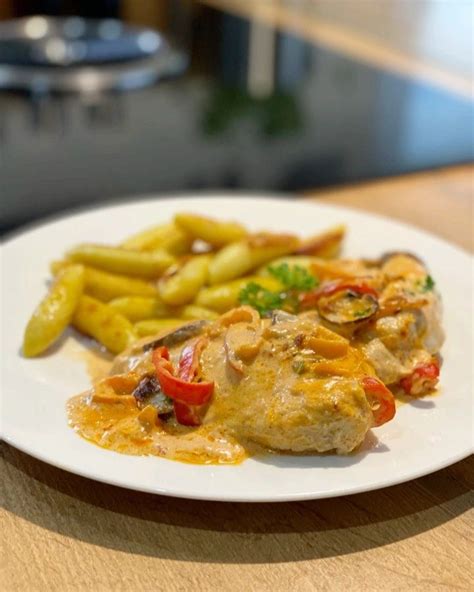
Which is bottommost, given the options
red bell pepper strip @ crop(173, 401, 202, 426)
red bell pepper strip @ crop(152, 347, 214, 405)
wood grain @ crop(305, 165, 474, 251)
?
wood grain @ crop(305, 165, 474, 251)

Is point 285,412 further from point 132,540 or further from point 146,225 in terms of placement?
point 146,225

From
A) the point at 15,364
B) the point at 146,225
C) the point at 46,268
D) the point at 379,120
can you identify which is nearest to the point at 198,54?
the point at 379,120

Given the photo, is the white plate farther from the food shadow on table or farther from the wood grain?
the wood grain

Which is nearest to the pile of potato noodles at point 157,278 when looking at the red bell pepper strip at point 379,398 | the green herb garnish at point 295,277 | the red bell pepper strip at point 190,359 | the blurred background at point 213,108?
the green herb garnish at point 295,277

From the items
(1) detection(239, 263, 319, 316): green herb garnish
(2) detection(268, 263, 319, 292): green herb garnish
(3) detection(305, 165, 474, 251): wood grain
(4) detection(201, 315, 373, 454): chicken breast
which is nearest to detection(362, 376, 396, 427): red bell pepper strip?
(4) detection(201, 315, 373, 454): chicken breast

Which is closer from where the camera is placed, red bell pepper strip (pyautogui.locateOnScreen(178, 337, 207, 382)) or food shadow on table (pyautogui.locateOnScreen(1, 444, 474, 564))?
food shadow on table (pyautogui.locateOnScreen(1, 444, 474, 564))

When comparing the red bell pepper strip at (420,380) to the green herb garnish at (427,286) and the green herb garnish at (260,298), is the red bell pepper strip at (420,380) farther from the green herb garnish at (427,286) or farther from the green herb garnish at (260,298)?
the green herb garnish at (260,298)

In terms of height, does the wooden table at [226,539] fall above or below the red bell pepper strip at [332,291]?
below
